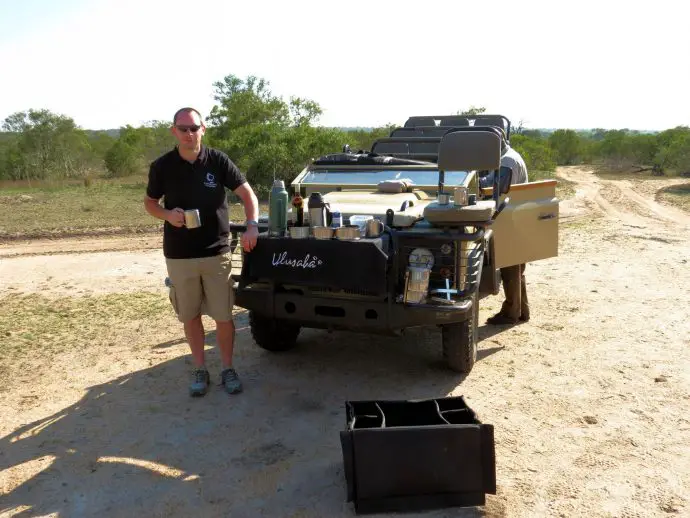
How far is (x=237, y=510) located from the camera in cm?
319

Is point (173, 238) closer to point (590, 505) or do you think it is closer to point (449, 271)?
point (449, 271)

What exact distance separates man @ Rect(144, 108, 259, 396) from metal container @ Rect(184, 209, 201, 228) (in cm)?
4

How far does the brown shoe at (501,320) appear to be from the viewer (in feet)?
20.7

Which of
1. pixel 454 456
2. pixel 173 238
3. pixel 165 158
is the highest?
pixel 165 158

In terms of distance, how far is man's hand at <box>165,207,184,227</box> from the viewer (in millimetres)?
4125

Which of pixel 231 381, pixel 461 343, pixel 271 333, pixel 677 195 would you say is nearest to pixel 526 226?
pixel 461 343

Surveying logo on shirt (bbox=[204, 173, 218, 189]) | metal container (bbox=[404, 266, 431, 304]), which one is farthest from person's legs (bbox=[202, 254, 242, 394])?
metal container (bbox=[404, 266, 431, 304])

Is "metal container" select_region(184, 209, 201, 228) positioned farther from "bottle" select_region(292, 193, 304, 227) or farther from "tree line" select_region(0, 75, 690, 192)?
"tree line" select_region(0, 75, 690, 192)

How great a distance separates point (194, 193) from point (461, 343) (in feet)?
7.26

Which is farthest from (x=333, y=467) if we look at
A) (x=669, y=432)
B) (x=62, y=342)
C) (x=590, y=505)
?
(x=62, y=342)

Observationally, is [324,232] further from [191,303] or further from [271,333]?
[271,333]

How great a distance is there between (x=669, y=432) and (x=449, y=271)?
5.53 ft

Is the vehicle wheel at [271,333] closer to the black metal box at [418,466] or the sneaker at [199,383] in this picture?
the sneaker at [199,383]

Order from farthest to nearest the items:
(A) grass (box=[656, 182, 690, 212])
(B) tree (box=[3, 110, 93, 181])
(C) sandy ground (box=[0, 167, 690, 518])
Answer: (B) tree (box=[3, 110, 93, 181])
(A) grass (box=[656, 182, 690, 212])
(C) sandy ground (box=[0, 167, 690, 518])
